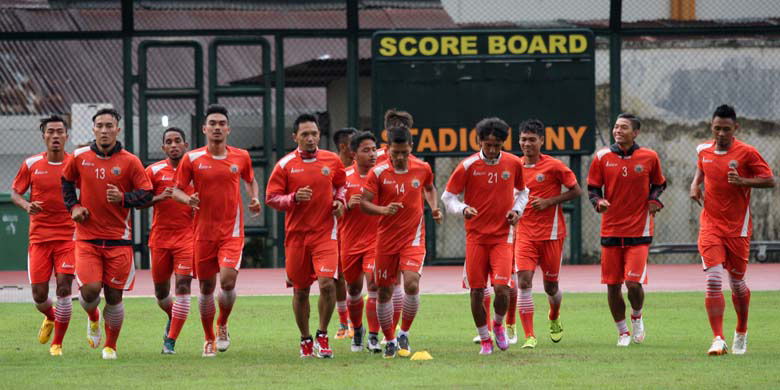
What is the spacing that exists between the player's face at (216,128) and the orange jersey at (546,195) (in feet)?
10.1

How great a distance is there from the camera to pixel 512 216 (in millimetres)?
11602

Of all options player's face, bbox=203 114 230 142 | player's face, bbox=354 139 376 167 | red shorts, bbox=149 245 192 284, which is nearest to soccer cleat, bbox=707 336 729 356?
player's face, bbox=354 139 376 167

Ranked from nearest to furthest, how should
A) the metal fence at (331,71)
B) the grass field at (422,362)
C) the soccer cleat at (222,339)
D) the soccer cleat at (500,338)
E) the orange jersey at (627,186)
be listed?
the grass field at (422,362) < the soccer cleat at (500,338) < the soccer cleat at (222,339) < the orange jersey at (627,186) < the metal fence at (331,71)

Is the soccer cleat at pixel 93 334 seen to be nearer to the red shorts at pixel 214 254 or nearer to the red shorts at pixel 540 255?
the red shorts at pixel 214 254

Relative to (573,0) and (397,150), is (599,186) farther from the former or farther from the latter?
(573,0)

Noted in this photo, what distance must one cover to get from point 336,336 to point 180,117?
40.8 feet

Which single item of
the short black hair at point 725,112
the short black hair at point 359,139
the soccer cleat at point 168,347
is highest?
the short black hair at point 725,112

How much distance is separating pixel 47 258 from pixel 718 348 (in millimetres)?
6551

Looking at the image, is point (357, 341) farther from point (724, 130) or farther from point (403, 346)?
point (724, 130)

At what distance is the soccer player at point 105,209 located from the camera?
37.9 feet

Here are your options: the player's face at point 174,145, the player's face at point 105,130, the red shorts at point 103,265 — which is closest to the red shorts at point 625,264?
the player's face at point 174,145

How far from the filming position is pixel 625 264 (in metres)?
12.5

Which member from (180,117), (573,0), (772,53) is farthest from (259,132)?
(772,53)

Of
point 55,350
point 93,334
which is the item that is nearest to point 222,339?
point 93,334
